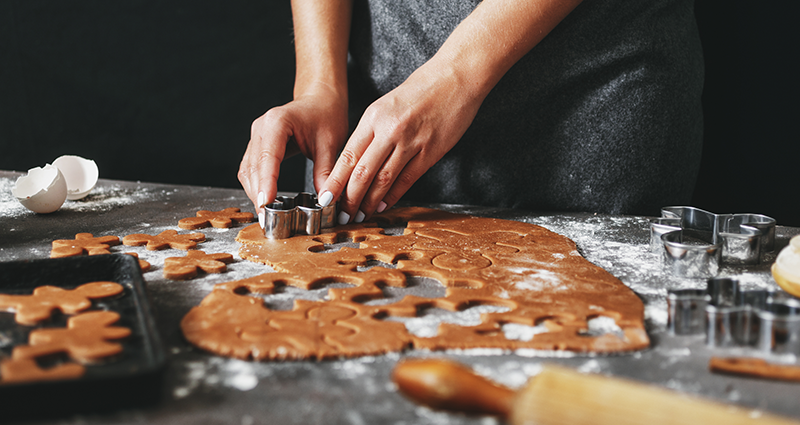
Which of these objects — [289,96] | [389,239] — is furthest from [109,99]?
[389,239]

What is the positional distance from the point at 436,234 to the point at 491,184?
56cm

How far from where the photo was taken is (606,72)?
5.40 feet

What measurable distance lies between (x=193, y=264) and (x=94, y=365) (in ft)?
1.27

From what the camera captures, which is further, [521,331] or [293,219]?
[293,219]

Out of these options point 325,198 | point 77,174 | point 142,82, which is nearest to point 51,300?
point 325,198

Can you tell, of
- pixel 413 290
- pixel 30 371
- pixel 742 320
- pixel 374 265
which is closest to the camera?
pixel 30 371

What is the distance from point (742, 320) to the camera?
0.73 metres

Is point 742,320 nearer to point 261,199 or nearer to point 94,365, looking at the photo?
point 94,365

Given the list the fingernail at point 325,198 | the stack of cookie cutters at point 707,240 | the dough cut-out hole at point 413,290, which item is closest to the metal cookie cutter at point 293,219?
the fingernail at point 325,198

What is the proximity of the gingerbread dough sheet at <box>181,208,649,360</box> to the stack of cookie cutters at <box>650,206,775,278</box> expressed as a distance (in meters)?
0.14

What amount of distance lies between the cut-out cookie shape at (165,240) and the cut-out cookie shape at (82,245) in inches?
1.4

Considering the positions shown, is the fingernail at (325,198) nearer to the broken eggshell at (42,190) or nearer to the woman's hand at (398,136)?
the woman's hand at (398,136)

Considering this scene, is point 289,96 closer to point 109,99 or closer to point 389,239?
point 109,99

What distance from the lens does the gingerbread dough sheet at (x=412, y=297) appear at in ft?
2.42
